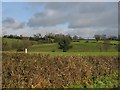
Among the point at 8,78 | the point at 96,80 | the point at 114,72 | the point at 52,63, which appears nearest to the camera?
the point at 8,78

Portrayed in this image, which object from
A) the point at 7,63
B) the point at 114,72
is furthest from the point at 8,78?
the point at 114,72

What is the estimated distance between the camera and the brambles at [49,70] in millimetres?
12797

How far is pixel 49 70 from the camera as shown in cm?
1445

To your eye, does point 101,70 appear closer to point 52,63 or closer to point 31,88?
point 52,63

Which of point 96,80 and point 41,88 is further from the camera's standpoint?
point 96,80

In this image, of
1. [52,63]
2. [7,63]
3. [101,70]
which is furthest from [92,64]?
[7,63]

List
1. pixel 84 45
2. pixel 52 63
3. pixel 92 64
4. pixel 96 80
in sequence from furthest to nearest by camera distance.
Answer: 1. pixel 84 45
2. pixel 92 64
3. pixel 96 80
4. pixel 52 63

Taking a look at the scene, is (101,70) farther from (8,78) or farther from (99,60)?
(8,78)

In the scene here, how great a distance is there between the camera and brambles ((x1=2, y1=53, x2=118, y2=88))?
1280cm

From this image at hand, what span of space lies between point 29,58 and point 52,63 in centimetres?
152

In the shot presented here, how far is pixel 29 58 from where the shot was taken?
1369cm

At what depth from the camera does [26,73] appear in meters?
13.2

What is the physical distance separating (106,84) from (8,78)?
545cm

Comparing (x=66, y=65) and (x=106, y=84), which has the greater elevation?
(x=66, y=65)
